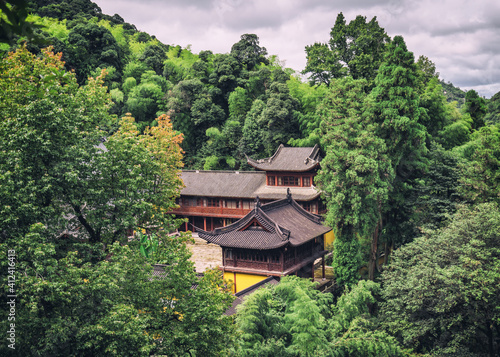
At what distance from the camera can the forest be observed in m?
7.87

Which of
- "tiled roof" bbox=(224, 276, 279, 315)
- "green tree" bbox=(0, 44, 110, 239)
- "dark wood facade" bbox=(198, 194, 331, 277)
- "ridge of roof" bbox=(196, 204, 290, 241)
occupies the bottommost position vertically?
"tiled roof" bbox=(224, 276, 279, 315)

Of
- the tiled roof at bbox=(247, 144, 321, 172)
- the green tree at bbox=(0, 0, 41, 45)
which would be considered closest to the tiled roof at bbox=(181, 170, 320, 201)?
the tiled roof at bbox=(247, 144, 321, 172)

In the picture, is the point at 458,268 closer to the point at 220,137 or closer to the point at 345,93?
the point at 345,93

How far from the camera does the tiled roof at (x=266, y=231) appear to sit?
2062 centimetres

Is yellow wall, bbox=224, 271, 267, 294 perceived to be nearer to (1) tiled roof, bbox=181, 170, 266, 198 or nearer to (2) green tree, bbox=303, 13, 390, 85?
(1) tiled roof, bbox=181, 170, 266, 198

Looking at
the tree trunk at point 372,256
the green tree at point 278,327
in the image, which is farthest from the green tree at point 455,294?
the tree trunk at point 372,256

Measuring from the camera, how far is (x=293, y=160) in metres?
33.0

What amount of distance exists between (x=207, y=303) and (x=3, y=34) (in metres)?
7.66

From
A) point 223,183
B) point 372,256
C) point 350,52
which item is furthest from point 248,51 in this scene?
point 372,256

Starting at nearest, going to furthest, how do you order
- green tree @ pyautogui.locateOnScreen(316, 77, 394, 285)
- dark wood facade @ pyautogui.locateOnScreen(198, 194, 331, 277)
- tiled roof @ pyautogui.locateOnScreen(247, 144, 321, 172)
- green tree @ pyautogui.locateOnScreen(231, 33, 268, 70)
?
green tree @ pyautogui.locateOnScreen(316, 77, 394, 285) → dark wood facade @ pyautogui.locateOnScreen(198, 194, 331, 277) → tiled roof @ pyautogui.locateOnScreen(247, 144, 321, 172) → green tree @ pyautogui.locateOnScreen(231, 33, 268, 70)

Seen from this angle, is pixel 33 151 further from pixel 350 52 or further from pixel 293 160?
pixel 350 52

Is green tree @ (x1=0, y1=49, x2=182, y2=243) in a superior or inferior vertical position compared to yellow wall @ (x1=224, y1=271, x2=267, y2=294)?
superior

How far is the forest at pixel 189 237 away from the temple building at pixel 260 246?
2218 millimetres

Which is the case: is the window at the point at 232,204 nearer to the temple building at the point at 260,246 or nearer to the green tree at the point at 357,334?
the temple building at the point at 260,246
